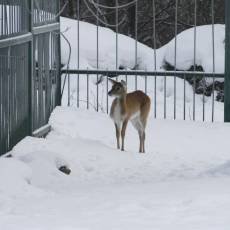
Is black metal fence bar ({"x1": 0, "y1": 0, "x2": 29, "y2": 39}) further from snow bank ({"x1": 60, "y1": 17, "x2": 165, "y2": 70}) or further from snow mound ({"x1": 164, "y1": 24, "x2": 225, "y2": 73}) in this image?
snow mound ({"x1": 164, "y1": 24, "x2": 225, "y2": 73})

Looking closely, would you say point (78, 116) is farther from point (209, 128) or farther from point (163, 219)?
point (163, 219)

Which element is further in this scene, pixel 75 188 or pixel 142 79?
pixel 142 79

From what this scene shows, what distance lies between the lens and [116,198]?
7.23m

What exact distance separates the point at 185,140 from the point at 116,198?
5.47 m

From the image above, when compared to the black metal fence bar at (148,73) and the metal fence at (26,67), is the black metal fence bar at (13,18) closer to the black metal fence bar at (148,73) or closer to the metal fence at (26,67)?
the metal fence at (26,67)

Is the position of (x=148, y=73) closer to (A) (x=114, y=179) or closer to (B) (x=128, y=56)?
(B) (x=128, y=56)

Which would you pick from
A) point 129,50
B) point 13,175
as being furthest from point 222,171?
point 129,50

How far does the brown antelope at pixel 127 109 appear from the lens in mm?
12109

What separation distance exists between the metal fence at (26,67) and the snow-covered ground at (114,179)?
293 millimetres

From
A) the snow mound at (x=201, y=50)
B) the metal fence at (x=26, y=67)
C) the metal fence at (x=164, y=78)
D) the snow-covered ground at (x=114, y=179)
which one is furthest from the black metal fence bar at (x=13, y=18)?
the snow mound at (x=201, y=50)

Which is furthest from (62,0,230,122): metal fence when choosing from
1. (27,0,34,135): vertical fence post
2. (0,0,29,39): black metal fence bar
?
(0,0,29,39): black metal fence bar

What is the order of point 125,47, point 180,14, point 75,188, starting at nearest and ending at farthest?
1. point 75,188
2. point 125,47
3. point 180,14

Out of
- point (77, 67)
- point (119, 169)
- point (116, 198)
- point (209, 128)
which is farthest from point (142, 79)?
point (116, 198)

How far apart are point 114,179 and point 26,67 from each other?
2304mm
